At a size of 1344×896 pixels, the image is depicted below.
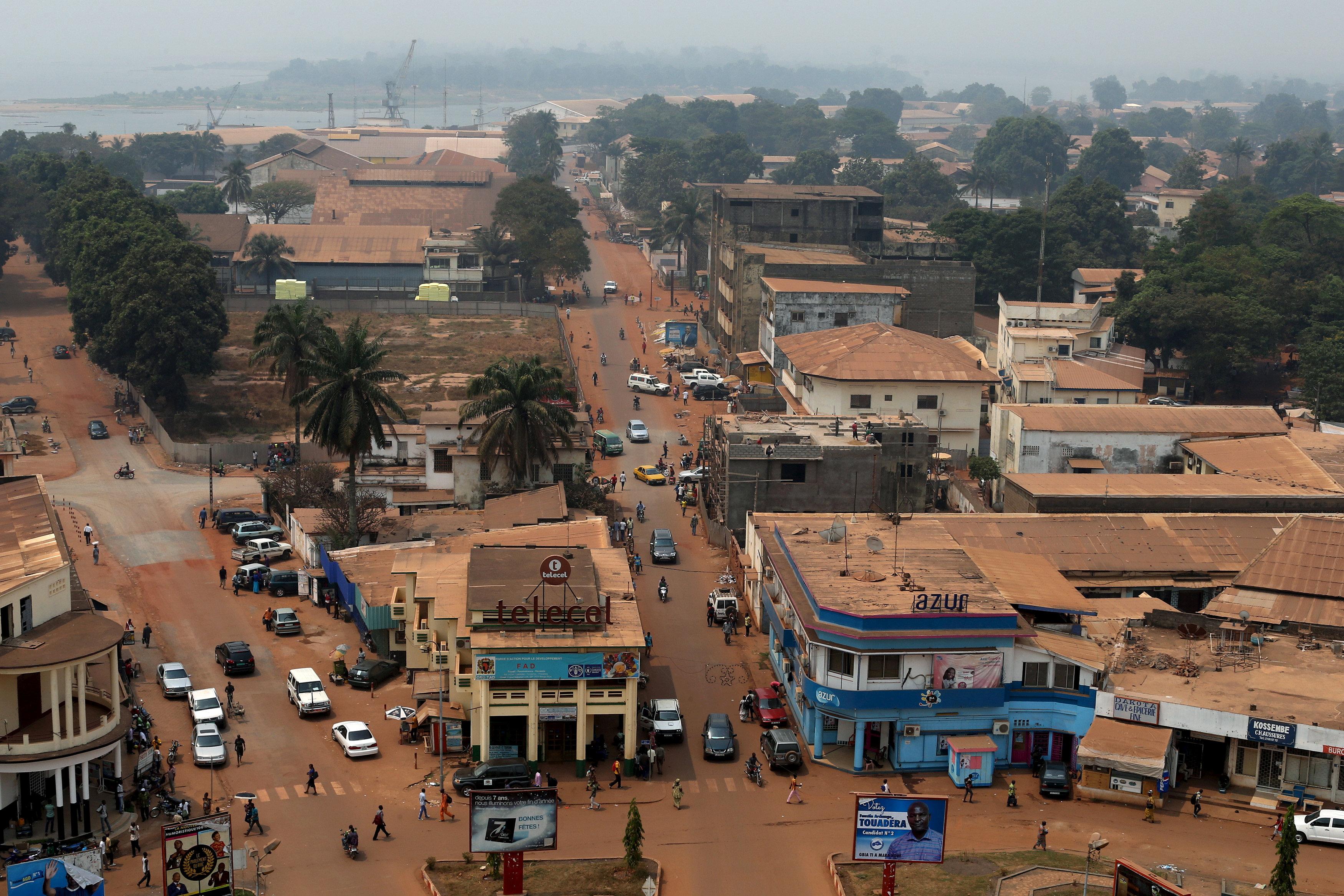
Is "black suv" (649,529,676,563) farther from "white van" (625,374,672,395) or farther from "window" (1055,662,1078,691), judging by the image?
"white van" (625,374,672,395)

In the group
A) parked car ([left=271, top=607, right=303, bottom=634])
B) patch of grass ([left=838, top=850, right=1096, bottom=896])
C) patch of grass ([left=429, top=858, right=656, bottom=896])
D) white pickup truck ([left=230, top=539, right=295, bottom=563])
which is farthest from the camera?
white pickup truck ([left=230, top=539, right=295, bottom=563])

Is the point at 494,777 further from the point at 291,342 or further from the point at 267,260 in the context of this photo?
the point at 267,260

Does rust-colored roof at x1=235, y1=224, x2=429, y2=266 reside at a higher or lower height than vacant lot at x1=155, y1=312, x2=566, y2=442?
higher

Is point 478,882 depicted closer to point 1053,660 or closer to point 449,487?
point 1053,660

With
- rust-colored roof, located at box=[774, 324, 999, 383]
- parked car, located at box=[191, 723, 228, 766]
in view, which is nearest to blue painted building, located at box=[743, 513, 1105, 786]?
parked car, located at box=[191, 723, 228, 766]

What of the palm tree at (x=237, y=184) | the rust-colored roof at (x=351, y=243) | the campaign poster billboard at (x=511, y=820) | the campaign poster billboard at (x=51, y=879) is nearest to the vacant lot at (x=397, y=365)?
the rust-colored roof at (x=351, y=243)

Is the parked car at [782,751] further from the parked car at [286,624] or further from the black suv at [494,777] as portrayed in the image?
the parked car at [286,624]

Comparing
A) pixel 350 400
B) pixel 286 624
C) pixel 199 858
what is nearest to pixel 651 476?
pixel 350 400

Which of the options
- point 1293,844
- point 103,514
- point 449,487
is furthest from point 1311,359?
point 103,514
